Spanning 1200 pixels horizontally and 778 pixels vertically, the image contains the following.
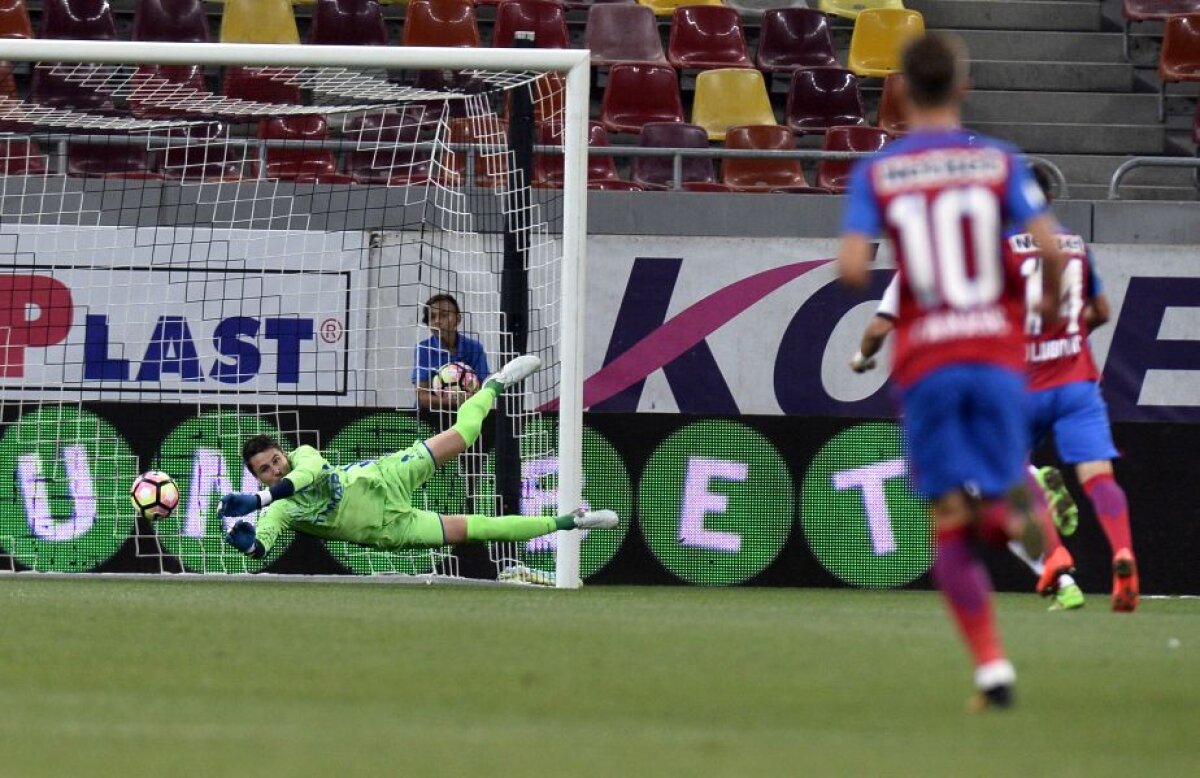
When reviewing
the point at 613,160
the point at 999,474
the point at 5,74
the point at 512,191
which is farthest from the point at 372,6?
the point at 999,474

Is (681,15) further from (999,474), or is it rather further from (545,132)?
(999,474)

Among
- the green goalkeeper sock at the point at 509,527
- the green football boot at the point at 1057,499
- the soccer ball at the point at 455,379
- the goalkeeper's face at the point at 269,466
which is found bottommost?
the green goalkeeper sock at the point at 509,527

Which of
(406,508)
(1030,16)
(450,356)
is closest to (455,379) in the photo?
(450,356)

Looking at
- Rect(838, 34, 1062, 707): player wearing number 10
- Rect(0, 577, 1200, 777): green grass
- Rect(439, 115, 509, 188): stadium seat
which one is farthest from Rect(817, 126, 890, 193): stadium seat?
Result: Rect(838, 34, 1062, 707): player wearing number 10

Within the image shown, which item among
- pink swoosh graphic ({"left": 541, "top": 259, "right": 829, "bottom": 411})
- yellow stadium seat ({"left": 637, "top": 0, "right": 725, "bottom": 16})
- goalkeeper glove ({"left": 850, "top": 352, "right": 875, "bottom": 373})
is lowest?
goalkeeper glove ({"left": 850, "top": 352, "right": 875, "bottom": 373})

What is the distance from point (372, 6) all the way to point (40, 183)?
374 cm

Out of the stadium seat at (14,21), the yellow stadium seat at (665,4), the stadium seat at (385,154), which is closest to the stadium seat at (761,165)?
the yellow stadium seat at (665,4)

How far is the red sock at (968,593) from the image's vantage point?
15.9ft

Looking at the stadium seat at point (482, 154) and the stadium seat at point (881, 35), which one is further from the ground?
the stadium seat at point (881, 35)

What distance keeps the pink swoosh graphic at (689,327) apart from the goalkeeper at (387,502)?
91.6 inches

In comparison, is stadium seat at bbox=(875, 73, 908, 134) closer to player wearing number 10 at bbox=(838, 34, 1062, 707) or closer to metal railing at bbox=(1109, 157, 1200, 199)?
metal railing at bbox=(1109, 157, 1200, 199)

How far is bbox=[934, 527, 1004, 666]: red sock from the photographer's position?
4836 millimetres

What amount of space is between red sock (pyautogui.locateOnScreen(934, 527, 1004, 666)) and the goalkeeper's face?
19.6 ft

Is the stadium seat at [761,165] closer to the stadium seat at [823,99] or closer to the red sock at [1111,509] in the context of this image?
the stadium seat at [823,99]
